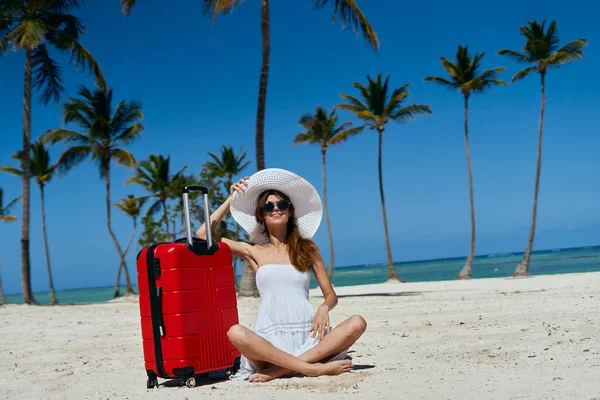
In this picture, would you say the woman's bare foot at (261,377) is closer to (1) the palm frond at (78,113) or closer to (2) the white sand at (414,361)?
Answer: (2) the white sand at (414,361)

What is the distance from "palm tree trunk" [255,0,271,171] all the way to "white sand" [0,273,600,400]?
671 centimetres

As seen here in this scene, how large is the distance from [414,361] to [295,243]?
1.34 m

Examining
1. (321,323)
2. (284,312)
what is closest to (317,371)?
(321,323)

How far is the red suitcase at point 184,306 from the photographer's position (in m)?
3.89

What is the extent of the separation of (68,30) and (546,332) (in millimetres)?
18780

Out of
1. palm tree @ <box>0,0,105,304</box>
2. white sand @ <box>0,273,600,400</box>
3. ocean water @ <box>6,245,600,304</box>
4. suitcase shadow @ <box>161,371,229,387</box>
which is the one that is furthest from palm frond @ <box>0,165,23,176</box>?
suitcase shadow @ <box>161,371,229,387</box>

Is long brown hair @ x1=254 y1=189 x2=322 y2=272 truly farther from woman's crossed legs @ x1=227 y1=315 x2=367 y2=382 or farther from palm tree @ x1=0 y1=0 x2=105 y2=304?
palm tree @ x1=0 y1=0 x2=105 y2=304

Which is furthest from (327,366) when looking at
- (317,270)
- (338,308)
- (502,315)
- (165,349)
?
(338,308)

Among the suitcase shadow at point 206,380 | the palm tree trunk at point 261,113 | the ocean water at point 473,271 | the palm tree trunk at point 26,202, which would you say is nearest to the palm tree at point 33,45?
the palm tree trunk at point 26,202

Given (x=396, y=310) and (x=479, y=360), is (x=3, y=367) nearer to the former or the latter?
(x=479, y=360)

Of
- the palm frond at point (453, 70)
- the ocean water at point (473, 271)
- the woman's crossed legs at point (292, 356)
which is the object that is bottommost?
the ocean water at point (473, 271)

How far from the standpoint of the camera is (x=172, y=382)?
4.38 m

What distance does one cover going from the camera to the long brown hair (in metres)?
4.23

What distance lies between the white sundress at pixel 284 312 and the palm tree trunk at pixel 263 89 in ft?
33.7
